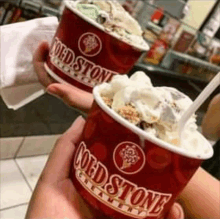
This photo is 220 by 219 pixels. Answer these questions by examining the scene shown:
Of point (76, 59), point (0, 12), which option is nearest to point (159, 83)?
point (0, 12)

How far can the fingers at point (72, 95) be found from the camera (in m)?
0.72

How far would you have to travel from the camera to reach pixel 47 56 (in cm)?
87

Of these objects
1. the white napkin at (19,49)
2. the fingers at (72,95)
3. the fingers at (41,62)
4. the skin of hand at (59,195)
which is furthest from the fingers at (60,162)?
the white napkin at (19,49)

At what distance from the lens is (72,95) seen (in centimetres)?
74

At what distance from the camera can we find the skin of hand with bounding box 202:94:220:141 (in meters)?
1.42

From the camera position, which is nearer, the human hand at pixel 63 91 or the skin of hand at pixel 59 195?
the skin of hand at pixel 59 195

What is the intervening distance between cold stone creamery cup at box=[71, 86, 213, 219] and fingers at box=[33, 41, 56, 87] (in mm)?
363

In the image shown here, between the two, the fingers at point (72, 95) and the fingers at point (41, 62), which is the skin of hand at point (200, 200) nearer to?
the fingers at point (72, 95)

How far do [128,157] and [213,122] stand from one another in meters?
1.05

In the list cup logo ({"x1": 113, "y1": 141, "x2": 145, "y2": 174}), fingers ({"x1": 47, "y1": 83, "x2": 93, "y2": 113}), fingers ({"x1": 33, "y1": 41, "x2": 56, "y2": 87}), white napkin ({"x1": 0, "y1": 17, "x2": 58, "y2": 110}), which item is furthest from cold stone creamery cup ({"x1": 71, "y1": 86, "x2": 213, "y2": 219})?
white napkin ({"x1": 0, "y1": 17, "x2": 58, "y2": 110})

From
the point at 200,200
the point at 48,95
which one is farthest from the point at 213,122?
the point at 48,95

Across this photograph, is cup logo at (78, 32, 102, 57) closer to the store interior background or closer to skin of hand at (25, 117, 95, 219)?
skin of hand at (25, 117, 95, 219)

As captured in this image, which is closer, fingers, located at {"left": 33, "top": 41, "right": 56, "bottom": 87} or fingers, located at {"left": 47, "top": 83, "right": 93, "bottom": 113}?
fingers, located at {"left": 47, "top": 83, "right": 93, "bottom": 113}

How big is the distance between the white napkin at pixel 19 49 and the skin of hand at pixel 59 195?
19.0 inches
